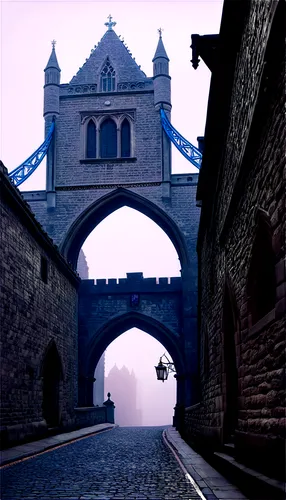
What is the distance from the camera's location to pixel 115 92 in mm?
Answer: 29812

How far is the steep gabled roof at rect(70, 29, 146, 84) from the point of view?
3045 cm

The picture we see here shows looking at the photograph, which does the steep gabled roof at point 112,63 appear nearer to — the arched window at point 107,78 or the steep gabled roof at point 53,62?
the arched window at point 107,78

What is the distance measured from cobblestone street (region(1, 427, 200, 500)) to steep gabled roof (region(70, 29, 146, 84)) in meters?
22.4

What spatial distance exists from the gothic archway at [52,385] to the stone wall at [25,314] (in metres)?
0.22

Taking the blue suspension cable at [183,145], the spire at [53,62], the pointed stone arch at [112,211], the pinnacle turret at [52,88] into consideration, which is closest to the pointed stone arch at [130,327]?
the pointed stone arch at [112,211]

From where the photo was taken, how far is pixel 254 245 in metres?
5.74

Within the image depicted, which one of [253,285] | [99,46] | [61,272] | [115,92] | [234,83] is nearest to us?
[253,285]

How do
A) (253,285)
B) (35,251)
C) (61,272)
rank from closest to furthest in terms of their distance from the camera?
(253,285) < (35,251) < (61,272)

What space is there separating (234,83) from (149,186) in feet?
68.2

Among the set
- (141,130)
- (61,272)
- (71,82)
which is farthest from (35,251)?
(71,82)

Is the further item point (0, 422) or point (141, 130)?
point (141, 130)

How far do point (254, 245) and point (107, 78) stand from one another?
26291 millimetres

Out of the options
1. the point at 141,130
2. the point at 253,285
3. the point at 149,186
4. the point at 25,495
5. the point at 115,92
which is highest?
the point at 115,92

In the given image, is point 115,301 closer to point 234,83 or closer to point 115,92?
point 115,92
